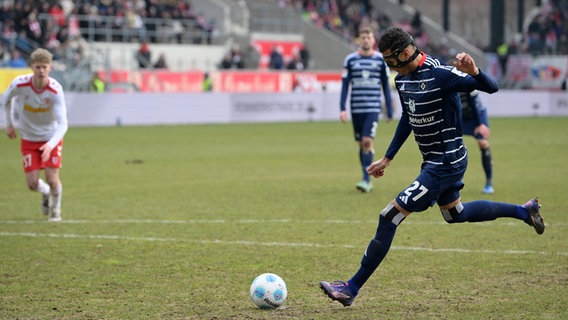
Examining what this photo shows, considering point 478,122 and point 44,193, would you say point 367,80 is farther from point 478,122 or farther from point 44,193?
point 44,193

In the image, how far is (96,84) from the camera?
3431cm

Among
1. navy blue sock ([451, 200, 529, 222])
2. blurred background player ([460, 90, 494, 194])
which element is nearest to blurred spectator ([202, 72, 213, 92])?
blurred background player ([460, 90, 494, 194])

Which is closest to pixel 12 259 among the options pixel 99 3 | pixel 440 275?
pixel 440 275

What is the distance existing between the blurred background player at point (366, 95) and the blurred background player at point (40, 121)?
5.03m

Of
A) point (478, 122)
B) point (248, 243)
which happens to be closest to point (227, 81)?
point (478, 122)

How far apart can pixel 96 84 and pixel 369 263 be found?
2869cm

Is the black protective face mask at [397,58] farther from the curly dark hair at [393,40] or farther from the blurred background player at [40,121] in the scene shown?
the blurred background player at [40,121]

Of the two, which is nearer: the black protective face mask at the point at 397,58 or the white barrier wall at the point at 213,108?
the black protective face mask at the point at 397,58

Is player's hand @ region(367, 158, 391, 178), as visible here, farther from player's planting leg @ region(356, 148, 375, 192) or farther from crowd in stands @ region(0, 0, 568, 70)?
crowd in stands @ region(0, 0, 568, 70)

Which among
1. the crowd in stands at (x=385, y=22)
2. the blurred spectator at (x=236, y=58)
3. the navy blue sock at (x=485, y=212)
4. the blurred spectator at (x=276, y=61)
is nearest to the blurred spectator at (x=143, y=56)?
the blurred spectator at (x=236, y=58)

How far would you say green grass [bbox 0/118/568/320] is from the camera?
7.00 meters

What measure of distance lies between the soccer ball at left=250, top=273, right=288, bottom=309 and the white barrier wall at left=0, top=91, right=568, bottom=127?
995 inches

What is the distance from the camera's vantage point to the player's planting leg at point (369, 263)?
22.4 ft

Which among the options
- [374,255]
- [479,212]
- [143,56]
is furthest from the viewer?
[143,56]
